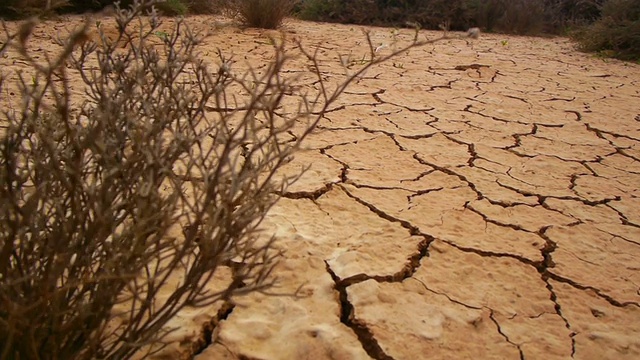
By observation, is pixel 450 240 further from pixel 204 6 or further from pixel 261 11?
pixel 204 6

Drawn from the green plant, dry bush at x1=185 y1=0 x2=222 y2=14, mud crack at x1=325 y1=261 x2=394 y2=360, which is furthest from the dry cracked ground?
dry bush at x1=185 y1=0 x2=222 y2=14

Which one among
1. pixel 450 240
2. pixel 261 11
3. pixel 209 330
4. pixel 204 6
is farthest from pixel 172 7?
pixel 209 330

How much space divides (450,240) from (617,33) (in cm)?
585

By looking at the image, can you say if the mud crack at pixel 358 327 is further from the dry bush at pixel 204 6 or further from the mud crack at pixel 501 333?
the dry bush at pixel 204 6

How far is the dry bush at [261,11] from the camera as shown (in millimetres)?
5957

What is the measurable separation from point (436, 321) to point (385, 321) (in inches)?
5.9

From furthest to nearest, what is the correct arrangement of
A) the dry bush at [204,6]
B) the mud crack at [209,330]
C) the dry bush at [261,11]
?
the dry bush at [204,6] < the dry bush at [261,11] < the mud crack at [209,330]

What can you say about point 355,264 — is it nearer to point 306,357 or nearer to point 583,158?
point 306,357

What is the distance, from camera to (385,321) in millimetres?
1357

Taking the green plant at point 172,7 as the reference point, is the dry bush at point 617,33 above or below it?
above

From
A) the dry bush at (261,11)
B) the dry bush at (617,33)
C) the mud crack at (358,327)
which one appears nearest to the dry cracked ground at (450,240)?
the mud crack at (358,327)

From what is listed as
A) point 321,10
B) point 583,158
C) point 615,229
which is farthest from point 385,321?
point 321,10

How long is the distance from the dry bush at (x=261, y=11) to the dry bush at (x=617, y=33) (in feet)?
13.0

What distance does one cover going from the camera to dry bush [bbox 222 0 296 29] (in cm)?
596
